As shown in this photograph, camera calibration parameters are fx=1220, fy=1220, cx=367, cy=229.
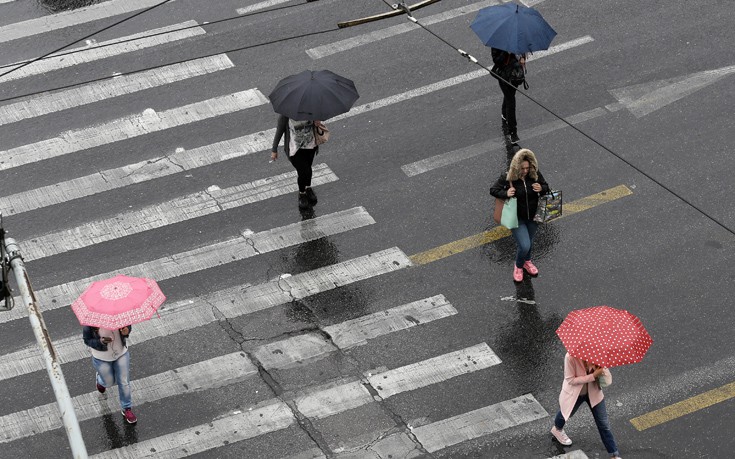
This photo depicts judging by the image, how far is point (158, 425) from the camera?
10.8 m

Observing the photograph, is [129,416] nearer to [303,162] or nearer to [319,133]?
[303,162]

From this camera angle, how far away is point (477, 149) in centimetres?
1427

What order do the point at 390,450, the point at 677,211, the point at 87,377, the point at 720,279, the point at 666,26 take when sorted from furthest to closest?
the point at 666,26
the point at 677,211
the point at 720,279
the point at 87,377
the point at 390,450

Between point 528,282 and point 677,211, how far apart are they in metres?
2.07

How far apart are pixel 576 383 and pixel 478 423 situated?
121 cm

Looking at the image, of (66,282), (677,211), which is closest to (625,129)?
(677,211)

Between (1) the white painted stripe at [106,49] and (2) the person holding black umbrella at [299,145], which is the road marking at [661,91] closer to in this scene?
(2) the person holding black umbrella at [299,145]

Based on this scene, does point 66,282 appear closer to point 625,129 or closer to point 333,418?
point 333,418

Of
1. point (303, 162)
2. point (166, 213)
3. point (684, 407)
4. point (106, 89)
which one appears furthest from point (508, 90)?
point (106, 89)

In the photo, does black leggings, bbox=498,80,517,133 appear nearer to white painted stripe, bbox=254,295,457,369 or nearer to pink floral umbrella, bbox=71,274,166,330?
white painted stripe, bbox=254,295,457,369

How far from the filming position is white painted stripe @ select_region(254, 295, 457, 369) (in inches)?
452

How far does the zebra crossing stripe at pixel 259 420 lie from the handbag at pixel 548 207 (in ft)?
5.24

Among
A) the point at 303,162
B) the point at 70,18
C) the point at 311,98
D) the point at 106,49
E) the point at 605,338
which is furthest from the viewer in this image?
the point at 70,18

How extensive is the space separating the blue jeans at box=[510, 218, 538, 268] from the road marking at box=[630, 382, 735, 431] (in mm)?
2189
